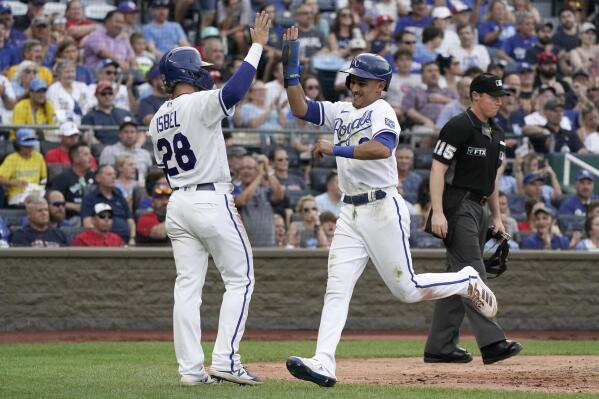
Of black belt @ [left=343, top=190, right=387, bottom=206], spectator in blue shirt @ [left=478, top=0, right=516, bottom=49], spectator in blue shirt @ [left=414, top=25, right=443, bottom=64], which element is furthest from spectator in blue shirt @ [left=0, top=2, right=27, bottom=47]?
black belt @ [left=343, top=190, right=387, bottom=206]

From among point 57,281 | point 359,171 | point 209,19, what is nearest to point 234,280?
point 359,171

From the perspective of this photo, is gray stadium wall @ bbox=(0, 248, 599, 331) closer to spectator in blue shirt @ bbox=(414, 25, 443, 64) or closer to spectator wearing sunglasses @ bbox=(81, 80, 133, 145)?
spectator wearing sunglasses @ bbox=(81, 80, 133, 145)

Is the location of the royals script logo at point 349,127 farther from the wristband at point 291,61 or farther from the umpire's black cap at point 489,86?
the umpire's black cap at point 489,86

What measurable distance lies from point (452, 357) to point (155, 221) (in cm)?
487

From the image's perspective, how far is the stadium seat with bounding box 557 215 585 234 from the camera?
13.9m

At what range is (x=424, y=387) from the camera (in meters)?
7.20

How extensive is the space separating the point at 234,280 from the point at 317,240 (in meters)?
5.90

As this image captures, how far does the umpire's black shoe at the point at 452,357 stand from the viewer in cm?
857

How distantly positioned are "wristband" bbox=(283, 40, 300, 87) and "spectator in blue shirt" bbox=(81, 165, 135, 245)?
5.49 meters

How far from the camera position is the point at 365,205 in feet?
23.6

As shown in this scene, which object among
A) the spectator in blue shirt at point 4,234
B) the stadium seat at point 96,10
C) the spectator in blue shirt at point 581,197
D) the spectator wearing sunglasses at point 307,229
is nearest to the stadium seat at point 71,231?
the spectator in blue shirt at point 4,234

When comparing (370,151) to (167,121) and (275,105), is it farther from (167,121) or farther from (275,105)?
(275,105)

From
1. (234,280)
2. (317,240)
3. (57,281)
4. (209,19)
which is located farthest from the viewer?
(209,19)

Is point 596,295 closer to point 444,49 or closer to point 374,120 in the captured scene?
point 444,49
